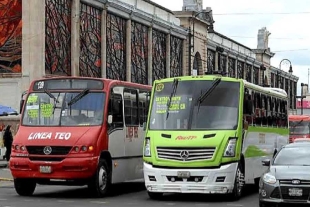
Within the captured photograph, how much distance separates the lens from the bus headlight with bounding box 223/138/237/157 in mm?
17072

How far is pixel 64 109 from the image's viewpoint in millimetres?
18516

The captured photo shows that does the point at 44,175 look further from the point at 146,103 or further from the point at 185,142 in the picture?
the point at 146,103

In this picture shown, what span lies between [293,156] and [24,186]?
6.98 m

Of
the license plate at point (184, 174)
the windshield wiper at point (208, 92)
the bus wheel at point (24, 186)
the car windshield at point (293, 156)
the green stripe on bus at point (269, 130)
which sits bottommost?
the bus wheel at point (24, 186)

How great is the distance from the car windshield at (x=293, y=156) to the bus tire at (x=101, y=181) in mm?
4385

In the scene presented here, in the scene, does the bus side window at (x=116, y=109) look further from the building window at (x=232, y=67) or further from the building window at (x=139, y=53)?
the building window at (x=232, y=67)

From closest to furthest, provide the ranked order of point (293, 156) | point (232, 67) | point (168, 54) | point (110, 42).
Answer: point (293, 156), point (110, 42), point (168, 54), point (232, 67)

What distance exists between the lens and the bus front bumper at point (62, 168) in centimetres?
1747

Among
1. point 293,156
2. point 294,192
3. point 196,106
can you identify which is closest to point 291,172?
point 294,192

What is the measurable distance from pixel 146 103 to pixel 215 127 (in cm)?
509

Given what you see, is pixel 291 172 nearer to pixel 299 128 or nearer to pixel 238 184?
pixel 238 184

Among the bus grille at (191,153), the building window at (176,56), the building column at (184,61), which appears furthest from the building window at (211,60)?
the bus grille at (191,153)

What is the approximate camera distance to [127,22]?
2101 inches

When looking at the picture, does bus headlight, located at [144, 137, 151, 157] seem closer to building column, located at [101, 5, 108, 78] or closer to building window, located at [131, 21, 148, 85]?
building column, located at [101, 5, 108, 78]
